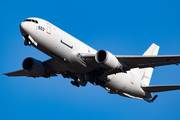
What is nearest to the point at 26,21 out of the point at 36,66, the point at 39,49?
the point at 39,49

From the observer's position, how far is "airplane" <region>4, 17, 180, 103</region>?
2575cm

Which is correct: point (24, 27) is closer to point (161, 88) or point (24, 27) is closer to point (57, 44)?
point (57, 44)

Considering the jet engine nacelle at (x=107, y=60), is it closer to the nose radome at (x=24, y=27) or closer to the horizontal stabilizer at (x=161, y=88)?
the nose radome at (x=24, y=27)

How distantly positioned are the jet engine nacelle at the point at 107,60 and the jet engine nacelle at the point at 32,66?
8.38m

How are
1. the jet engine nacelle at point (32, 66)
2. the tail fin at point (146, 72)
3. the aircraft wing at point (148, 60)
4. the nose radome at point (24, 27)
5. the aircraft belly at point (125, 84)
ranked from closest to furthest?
the nose radome at point (24, 27), the aircraft wing at point (148, 60), the jet engine nacelle at point (32, 66), the aircraft belly at point (125, 84), the tail fin at point (146, 72)

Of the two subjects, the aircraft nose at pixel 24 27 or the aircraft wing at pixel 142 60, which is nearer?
the aircraft nose at pixel 24 27

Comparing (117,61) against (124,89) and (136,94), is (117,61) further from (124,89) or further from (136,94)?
(136,94)

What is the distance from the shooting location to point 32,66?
30875 mm

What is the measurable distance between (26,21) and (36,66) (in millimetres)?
7233

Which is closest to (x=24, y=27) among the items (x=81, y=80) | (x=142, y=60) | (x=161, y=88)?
(x=81, y=80)

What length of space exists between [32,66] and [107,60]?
9.85m

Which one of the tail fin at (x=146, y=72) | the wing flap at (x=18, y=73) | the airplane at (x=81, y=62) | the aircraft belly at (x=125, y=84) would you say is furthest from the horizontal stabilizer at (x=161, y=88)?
the wing flap at (x=18, y=73)

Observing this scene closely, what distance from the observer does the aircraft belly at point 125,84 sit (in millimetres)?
31453

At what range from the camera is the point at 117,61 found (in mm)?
27297
